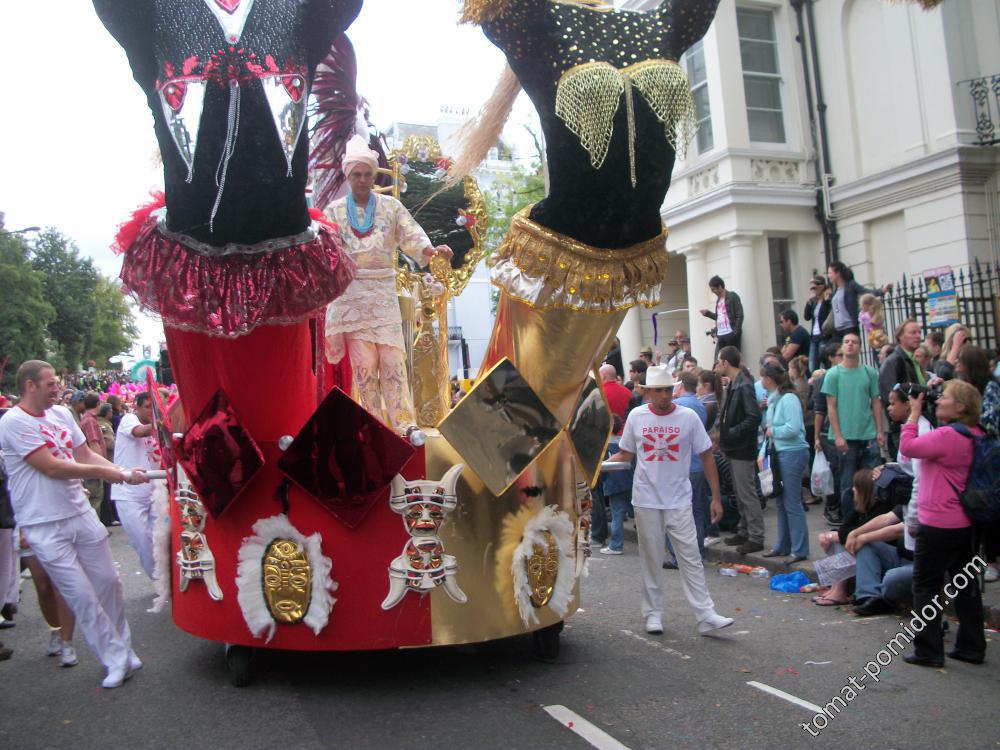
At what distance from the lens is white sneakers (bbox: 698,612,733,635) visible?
5770mm

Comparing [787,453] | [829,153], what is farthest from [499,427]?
[829,153]

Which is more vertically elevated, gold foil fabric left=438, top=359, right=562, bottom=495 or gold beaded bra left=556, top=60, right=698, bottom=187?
gold beaded bra left=556, top=60, right=698, bottom=187

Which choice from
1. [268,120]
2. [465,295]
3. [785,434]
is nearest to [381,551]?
[268,120]

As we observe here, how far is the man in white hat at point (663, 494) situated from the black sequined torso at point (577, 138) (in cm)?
207

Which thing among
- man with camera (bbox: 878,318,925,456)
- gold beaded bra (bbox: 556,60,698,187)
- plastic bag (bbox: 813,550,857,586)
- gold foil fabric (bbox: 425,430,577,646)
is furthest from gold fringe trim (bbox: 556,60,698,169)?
man with camera (bbox: 878,318,925,456)

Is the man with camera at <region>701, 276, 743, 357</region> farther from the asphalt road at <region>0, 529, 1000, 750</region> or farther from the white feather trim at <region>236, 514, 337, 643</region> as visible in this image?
the white feather trim at <region>236, 514, 337, 643</region>

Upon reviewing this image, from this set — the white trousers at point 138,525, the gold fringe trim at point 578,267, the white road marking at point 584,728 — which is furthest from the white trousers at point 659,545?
the white trousers at point 138,525

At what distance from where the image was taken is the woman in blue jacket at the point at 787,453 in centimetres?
782

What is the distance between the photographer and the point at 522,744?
13.1 ft

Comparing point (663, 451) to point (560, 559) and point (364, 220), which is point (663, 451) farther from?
point (364, 220)

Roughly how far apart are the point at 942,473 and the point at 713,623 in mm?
1719

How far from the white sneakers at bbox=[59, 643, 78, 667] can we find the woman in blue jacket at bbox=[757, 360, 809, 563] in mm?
5706

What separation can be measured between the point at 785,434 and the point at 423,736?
5.06m

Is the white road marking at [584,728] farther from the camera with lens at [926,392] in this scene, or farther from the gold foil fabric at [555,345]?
the camera with lens at [926,392]
